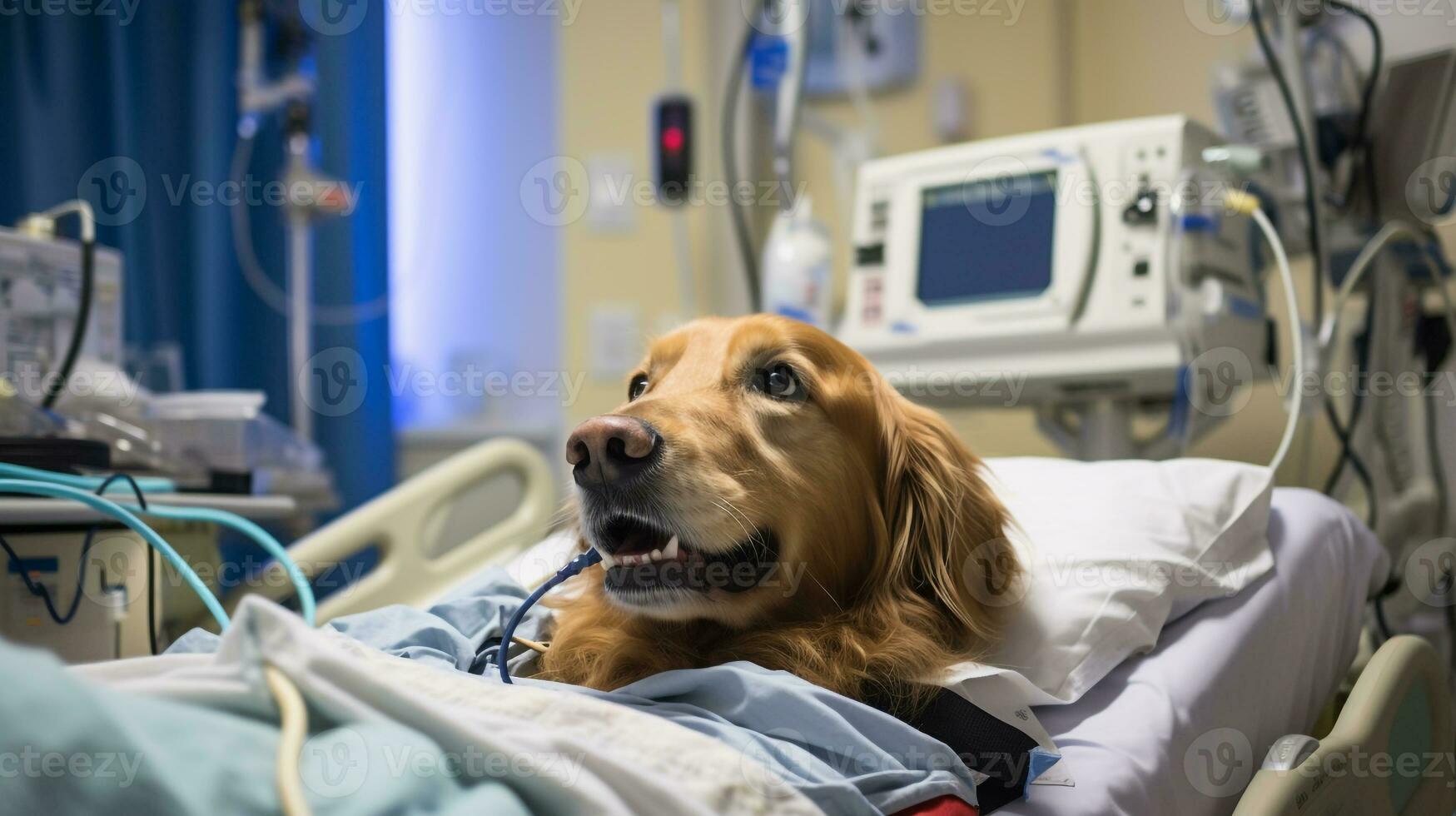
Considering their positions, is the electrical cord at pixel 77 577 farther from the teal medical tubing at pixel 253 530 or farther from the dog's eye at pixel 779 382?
the dog's eye at pixel 779 382

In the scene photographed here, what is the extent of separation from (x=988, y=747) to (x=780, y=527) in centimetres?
31

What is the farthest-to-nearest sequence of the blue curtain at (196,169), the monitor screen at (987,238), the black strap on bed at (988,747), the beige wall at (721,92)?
the beige wall at (721,92) < the blue curtain at (196,169) < the monitor screen at (987,238) < the black strap on bed at (988,747)

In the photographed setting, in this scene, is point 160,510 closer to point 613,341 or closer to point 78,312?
point 78,312

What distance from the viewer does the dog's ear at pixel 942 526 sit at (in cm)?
117

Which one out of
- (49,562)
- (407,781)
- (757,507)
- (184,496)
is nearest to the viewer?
(407,781)

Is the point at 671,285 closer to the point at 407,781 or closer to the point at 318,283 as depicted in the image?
the point at 318,283

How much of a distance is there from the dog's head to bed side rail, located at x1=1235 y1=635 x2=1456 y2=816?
12.9 inches

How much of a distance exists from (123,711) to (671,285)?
2983 millimetres

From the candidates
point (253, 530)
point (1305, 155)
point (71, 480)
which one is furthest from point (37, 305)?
point (1305, 155)

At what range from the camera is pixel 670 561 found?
1.10 meters

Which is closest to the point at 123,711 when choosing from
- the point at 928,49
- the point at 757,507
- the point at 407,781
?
the point at 407,781

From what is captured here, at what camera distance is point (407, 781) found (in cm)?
67

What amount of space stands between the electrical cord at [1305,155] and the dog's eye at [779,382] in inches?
51.6

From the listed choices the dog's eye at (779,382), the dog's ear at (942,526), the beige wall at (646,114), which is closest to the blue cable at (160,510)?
the dog's eye at (779,382)
